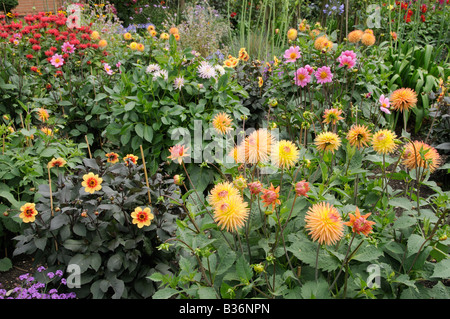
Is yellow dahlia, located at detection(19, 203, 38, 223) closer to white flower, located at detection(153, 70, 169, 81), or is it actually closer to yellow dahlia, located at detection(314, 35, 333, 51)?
white flower, located at detection(153, 70, 169, 81)

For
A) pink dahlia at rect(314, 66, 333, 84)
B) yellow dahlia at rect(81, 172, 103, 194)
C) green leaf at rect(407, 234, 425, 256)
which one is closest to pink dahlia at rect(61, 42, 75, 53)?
yellow dahlia at rect(81, 172, 103, 194)

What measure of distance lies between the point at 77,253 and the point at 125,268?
21 centimetres

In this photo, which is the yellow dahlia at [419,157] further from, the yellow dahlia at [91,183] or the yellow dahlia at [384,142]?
the yellow dahlia at [91,183]

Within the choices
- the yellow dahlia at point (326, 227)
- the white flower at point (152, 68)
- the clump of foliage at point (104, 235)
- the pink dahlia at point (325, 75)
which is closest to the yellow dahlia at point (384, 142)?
the yellow dahlia at point (326, 227)

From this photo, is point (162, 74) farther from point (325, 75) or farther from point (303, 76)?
point (325, 75)

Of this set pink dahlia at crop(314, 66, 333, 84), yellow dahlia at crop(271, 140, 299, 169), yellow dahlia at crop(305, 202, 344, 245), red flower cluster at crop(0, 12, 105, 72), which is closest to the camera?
yellow dahlia at crop(305, 202, 344, 245)

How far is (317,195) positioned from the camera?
1195mm

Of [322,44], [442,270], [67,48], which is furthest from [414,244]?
[67,48]

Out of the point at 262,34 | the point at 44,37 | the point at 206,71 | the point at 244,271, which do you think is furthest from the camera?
the point at 262,34

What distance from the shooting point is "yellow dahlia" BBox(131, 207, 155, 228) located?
150 centimetres

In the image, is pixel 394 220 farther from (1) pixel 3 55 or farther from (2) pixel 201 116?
(1) pixel 3 55

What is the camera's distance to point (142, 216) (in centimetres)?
151

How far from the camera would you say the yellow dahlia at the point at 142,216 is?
1.50 metres
